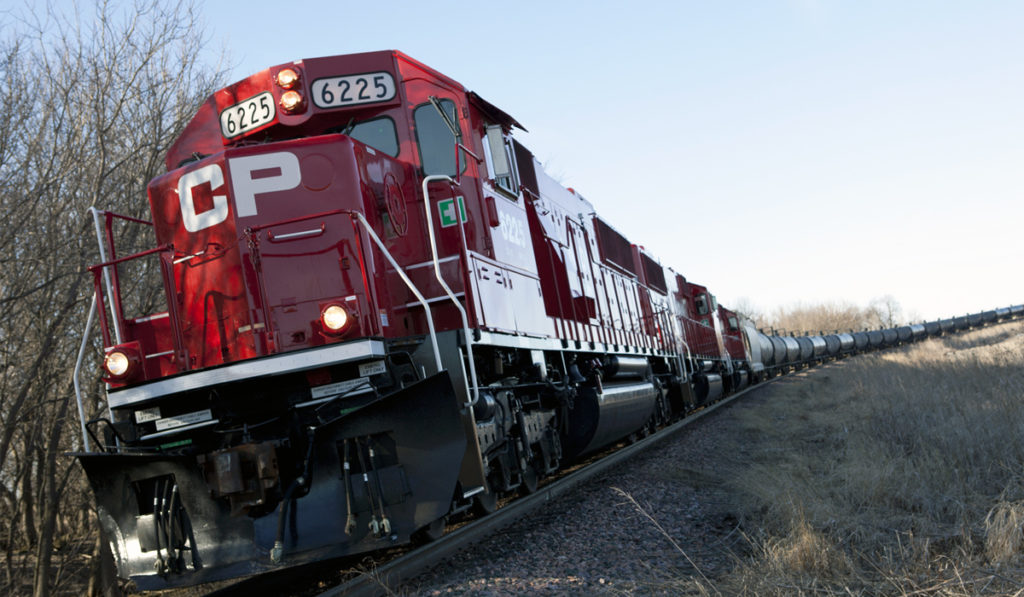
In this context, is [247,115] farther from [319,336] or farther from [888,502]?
[888,502]

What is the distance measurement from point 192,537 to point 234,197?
216 cm

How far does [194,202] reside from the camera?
5.29 m

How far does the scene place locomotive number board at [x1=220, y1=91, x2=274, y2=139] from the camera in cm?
578

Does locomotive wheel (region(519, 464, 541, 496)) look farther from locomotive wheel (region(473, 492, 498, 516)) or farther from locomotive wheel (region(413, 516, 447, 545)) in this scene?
locomotive wheel (region(413, 516, 447, 545))

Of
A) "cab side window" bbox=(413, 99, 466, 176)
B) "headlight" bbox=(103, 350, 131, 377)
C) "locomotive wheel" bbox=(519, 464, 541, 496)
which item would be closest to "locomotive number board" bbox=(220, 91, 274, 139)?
"cab side window" bbox=(413, 99, 466, 176)

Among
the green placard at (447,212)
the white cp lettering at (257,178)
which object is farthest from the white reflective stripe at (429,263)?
the white cp lettering at (257,178)

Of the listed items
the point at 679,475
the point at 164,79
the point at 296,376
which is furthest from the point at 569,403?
the point at 164,79

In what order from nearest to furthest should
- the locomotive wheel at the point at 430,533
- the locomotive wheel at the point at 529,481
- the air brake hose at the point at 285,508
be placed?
the air brake hose at the point at 285,508 < the locomotive wheel at the point at 430,533 < the locomotive wheel at the point at 529,481

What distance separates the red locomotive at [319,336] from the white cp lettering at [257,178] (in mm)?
14

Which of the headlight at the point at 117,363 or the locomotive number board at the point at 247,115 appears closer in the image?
the headlight at the point at 117,363

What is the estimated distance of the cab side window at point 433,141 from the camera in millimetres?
6035

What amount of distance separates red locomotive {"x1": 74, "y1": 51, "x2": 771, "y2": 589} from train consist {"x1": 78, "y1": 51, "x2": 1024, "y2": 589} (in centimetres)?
1

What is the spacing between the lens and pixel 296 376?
4812 mm

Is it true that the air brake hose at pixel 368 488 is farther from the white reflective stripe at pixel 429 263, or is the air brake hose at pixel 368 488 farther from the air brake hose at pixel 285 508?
the white reflective stripe at pixel 429 263
